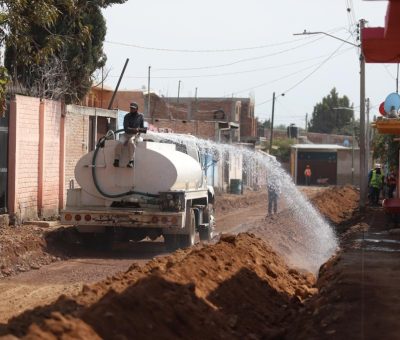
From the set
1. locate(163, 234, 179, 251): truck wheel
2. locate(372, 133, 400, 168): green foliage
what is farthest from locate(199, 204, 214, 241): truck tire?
locate(372, 133, 400, 168): green foliage

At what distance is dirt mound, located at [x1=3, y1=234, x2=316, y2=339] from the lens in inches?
269

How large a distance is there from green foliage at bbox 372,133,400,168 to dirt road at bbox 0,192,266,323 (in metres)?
16.4

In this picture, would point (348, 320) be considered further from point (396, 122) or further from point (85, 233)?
point (396, 122)

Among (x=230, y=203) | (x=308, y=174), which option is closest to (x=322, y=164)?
(x=308, y=174)

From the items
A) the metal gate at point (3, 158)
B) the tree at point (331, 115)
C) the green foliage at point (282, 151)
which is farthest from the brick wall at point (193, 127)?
the tree at point (331, 115)

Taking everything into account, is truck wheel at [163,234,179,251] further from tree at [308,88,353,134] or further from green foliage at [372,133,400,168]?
tree at [308,88,353,134]

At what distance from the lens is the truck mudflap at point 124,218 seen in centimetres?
1608

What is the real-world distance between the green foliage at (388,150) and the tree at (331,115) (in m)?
85.5

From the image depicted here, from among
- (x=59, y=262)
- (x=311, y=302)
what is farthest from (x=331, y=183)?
(x=311, y=302)

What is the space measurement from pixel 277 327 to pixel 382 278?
2339 millimetres

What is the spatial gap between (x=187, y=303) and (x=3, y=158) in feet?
37.6

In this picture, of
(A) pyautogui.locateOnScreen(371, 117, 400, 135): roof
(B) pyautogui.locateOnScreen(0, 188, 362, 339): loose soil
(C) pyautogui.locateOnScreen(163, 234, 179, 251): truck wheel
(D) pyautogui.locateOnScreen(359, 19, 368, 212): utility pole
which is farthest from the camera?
(D) pyautogui.locateOnScreen(359, 19, 368, 212): utility pole

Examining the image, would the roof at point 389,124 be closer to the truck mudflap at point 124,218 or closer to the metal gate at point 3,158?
the truck mudflap at point 124,218

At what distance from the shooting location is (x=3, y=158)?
61.0 ft
